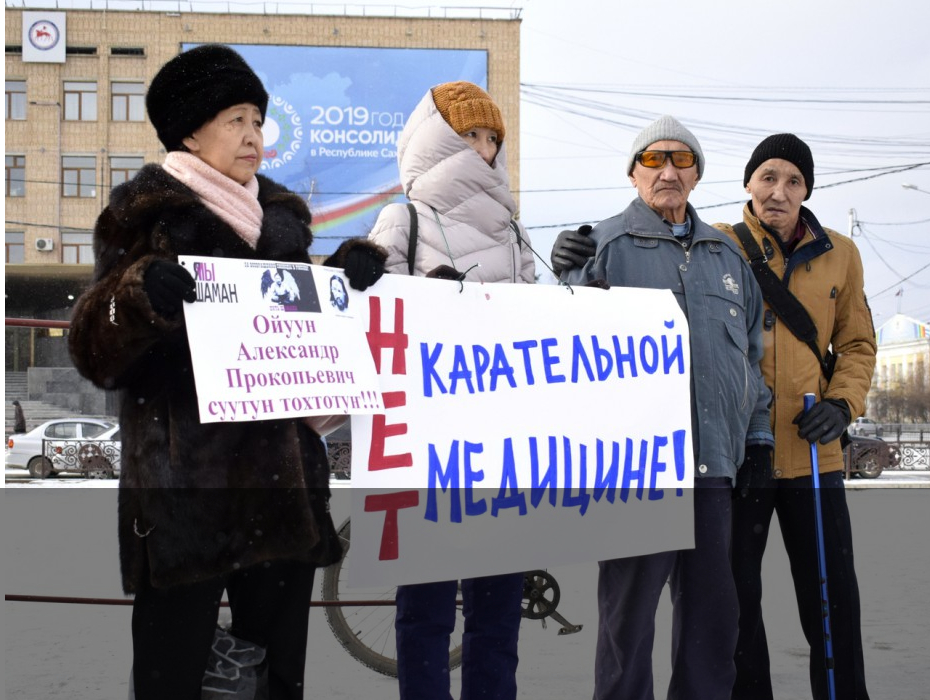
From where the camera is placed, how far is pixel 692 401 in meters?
2.91

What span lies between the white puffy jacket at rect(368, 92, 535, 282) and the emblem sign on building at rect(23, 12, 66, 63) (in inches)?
1524

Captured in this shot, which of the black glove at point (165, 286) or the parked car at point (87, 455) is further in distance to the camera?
the parked car at point (87, 455)

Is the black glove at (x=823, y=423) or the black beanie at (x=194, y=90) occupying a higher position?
the black beanie at (x=194, y=90)

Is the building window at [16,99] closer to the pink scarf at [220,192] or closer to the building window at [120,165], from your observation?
the building window at [120,165]

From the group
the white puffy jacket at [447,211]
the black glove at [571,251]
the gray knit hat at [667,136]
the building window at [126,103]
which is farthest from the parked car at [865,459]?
the building window at [126,103]

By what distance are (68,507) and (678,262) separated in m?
11.0

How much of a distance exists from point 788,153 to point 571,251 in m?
1.02

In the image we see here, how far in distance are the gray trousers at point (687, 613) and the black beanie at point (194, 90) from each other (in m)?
1.77

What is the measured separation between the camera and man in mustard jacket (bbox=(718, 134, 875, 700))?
10.4 feet

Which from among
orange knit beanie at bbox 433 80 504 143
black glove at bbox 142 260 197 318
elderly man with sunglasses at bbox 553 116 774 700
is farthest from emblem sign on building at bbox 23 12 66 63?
black glove at bbox 142 260 197 318

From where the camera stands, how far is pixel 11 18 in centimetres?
3662

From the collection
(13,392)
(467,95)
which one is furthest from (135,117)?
(467,95)

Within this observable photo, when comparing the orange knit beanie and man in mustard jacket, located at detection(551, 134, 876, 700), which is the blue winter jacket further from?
the orange knit beanie

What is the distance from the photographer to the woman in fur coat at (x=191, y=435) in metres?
2.03
